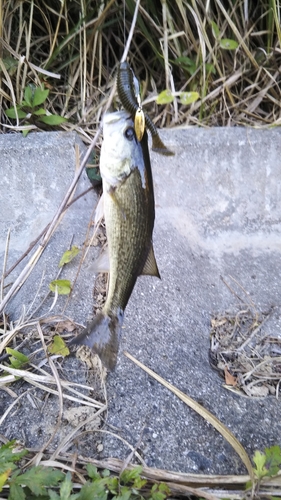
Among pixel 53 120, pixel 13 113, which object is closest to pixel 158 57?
pixel 53 120

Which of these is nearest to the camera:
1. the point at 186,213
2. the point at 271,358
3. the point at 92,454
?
the point at 92,454

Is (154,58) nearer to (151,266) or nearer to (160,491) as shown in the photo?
(151,266)

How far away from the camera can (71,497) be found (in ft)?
2.99

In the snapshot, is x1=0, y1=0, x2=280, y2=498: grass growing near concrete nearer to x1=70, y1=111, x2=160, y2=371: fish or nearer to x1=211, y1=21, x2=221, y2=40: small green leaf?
x1=211, y1=21, x2=221, y2=40: small green leaf

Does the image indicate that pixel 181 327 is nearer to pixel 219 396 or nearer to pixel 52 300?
pixel 219 396

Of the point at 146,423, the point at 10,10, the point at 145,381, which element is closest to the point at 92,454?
the point at 146,423

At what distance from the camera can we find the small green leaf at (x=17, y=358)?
134cm

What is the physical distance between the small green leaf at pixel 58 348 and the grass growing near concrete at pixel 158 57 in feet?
3.41

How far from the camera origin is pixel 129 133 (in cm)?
109

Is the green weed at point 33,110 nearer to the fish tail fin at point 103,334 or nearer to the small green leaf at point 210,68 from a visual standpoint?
the small green leaf at point 210,68

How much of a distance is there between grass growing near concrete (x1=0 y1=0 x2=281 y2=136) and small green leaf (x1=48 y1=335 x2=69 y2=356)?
1.04 meters

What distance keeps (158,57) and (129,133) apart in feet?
4.15

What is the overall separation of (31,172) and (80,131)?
0.31 metres

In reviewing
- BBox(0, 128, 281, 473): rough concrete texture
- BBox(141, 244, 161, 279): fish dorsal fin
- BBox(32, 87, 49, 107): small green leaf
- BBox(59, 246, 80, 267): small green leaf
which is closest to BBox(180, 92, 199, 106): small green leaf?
BBox(0, 128, 281, 473): rough concrete texture
